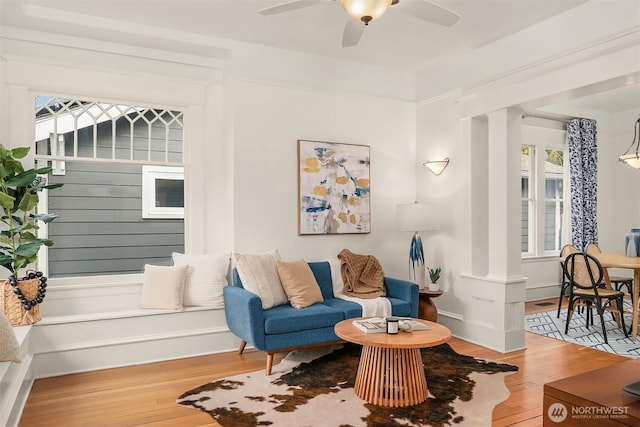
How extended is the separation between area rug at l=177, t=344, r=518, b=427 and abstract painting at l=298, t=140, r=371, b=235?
1448mm

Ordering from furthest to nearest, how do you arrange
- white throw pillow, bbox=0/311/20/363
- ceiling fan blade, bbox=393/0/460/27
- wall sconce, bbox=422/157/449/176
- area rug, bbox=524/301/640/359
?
wall sconce, bbox=422/157/449/176, area rug, bbox=524/301/640/359, ceiling fan blade, bbox=393/0/460/27, white throw pillow, bbox=0/311/20/363

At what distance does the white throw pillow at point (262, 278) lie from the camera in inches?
154

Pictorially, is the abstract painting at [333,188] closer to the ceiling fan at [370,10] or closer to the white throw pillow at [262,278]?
the white throw pillow at [262,278]

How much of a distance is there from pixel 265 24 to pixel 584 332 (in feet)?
15.2

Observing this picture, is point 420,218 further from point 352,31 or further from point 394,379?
point 352,31

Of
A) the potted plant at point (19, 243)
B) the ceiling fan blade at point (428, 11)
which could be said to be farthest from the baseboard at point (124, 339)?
the ceiling fan blade at point (428, 11)

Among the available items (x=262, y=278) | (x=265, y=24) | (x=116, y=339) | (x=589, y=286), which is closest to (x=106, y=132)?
(x=265, y=24)

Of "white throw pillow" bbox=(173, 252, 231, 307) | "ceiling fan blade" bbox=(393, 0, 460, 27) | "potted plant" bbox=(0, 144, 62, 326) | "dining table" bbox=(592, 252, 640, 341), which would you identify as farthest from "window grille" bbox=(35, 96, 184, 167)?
"dining table" bbox=(592, 252, 640, 341)

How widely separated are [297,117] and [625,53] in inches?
113

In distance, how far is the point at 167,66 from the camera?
443 cm

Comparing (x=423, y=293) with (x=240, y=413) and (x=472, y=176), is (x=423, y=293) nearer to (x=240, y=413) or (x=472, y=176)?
(x=472, y=176)

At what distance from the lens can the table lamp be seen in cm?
476

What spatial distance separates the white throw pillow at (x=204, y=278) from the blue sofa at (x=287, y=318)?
16 cm

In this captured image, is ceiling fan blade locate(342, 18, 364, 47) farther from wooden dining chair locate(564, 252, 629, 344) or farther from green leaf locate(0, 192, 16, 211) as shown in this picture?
wooden dining chair locate(564, 252, 629, 344)
